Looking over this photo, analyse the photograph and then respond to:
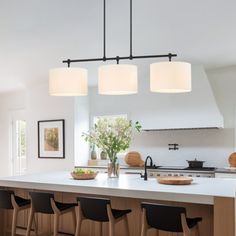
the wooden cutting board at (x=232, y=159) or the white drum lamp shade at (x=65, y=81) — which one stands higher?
the white drum lamp shade at (x=65, y=81)

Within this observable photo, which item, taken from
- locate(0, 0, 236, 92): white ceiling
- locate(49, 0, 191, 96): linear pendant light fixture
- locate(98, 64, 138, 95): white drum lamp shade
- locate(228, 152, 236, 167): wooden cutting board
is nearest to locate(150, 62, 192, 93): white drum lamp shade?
locate(49, 0, 191, 96): linear pendant light fixture

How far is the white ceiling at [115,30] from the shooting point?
4.20 metres

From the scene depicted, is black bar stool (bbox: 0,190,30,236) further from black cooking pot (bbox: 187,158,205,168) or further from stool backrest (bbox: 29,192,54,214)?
black cooking pot (bbox: 187,158,205,168)

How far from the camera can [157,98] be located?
639 centimetres

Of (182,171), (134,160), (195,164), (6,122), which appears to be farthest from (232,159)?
(6,122)

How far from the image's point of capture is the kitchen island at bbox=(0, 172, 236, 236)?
2830 millimetres

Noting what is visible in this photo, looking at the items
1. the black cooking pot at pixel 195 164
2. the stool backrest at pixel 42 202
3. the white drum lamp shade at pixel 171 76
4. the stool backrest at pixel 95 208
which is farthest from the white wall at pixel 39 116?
the white drum lamp shade at pixel 171 76

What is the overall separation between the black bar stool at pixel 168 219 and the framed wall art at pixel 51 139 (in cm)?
412

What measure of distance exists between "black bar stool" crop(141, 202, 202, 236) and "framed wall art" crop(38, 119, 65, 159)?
4115mm

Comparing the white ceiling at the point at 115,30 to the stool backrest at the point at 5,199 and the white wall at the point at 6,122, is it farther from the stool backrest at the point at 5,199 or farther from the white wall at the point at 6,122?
the stool backrest at the point at 5,199

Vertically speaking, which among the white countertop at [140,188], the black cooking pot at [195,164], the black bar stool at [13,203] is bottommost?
the black bar stool at [13,203]

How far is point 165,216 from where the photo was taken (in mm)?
2904

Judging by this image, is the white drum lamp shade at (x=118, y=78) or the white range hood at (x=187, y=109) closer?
the white drum lamp shade at (x=118, y=78)

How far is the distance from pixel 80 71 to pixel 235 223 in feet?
6.48
